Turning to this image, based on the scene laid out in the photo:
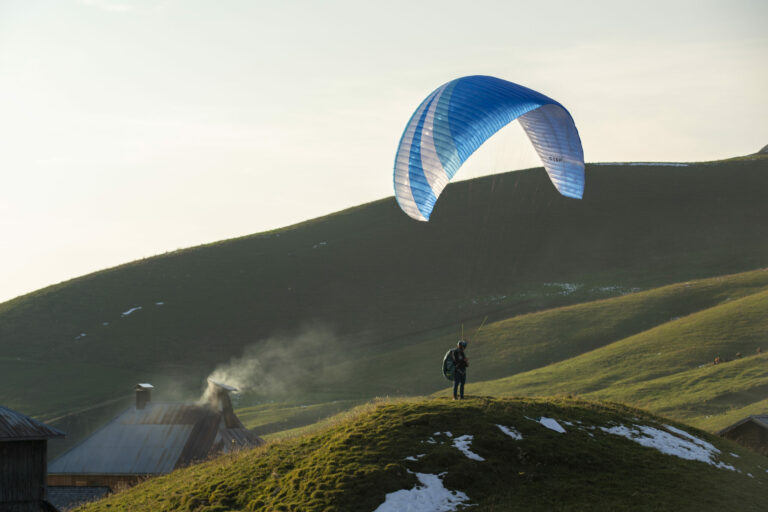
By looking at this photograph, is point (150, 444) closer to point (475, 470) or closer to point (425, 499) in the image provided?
point (475, 470)

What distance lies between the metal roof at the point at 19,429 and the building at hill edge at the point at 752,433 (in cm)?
2499

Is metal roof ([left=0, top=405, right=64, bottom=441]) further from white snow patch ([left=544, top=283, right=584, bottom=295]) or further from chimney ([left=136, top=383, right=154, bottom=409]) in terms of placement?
white snow patch ([left=544, top=283, right=584, bottom=295])

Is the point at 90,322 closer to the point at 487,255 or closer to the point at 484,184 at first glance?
the point at 487,255

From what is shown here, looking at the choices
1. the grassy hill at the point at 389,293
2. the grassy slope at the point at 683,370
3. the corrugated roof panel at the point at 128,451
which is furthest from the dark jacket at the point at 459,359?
the grassy hill at the point at 389,293

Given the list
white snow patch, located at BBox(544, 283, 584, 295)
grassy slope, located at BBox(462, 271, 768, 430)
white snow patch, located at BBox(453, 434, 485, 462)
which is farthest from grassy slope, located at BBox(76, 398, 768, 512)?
white snow patch, located at BBox(544, 283, 584, 295)

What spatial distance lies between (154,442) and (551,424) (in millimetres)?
22103

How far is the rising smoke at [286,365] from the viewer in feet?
231

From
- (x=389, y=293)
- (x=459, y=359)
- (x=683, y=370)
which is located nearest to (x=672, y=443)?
(x=459, y=359)

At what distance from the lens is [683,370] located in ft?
169

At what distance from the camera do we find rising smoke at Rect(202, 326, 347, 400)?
7036 centimetres

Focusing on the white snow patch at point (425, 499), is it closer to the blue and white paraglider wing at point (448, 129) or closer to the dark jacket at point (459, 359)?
the dark jacket at point (459, 359)

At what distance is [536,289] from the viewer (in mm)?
87812

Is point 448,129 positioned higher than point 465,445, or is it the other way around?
point 448,129

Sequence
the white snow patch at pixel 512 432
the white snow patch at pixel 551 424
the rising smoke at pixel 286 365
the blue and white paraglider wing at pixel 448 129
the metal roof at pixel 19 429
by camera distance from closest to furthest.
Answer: the white snow patch at pixel 512 432, the white snow patch at pixel 551 424, the metal roof at pixel 19 429, the blue and white paraglider wing at pixel 448 129, the rising smoke at pixel 286 365
